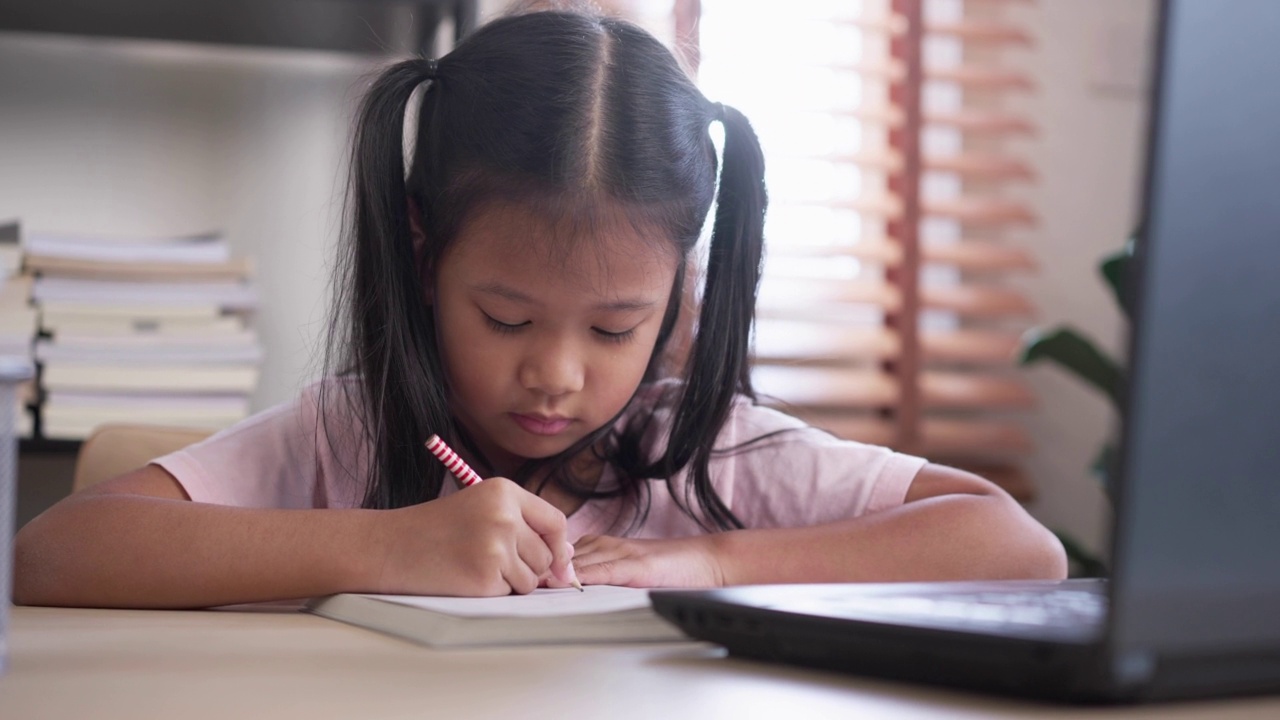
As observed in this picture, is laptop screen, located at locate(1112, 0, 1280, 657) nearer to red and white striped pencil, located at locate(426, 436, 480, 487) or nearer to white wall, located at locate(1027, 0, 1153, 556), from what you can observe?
red and white striped pencil, located at locate(426, 436, 480, 487)

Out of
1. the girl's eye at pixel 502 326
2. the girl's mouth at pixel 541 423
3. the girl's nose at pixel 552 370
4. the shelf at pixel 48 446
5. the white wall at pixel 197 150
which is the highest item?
the white wall at pixel 197 150

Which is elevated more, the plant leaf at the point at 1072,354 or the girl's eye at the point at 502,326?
the girl's eye at the point at 502,326

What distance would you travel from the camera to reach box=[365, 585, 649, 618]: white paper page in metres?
0.51

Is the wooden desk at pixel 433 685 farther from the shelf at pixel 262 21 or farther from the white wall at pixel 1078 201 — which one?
the white wall at pixel 1078 201

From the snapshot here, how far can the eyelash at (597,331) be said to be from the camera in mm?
916

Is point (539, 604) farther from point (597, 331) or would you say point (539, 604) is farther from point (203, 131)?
point (203, 131)

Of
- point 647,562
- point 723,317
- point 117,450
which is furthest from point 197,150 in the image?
point 647,562

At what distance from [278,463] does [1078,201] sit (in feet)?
6.50

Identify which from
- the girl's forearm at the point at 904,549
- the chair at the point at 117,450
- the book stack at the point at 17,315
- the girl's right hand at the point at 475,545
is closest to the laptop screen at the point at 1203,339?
the girl's right hand at the point at 475,545

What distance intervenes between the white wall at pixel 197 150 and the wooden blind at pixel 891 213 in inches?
28.2

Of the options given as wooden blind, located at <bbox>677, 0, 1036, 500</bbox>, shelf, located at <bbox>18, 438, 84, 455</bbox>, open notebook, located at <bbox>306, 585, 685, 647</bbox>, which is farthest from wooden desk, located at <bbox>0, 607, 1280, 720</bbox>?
wooden blind, located at <bbox>677, 0, 1036, 500</bbox>

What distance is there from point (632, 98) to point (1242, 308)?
0.71 metres

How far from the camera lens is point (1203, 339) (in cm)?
31

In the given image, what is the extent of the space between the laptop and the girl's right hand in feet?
1.28
